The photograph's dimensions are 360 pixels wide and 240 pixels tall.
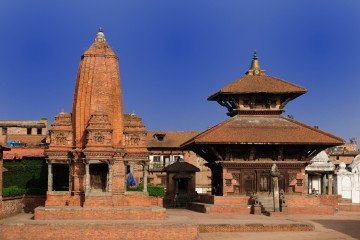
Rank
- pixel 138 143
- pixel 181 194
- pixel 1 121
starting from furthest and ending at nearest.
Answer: pixel 1 121, pixel 181 194, pixel 138 143

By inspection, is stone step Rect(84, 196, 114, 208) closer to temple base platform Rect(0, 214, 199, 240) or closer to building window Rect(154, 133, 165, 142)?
temple base platform Rect(0, 214, 199, 240)

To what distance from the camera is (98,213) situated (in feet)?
88.0

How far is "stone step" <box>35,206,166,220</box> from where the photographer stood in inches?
1049

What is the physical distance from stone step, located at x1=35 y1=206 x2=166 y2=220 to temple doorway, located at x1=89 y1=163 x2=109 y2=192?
10.5 ft

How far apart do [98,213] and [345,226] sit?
13251mm

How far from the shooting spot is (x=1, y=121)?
76.0 m

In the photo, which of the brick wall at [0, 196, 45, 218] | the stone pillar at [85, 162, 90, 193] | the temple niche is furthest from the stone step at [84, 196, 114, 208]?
the temple niche

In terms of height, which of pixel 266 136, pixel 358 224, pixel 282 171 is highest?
pixel 266 136

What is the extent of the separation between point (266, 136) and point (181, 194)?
1101 centimetres

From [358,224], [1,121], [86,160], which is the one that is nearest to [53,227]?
[86,160]

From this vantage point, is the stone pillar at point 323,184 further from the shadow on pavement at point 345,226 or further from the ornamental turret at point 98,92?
the ornamental turret at point 98,92

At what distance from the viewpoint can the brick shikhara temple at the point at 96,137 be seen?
28.4m

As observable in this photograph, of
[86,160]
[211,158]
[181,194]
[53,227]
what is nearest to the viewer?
[53,227]

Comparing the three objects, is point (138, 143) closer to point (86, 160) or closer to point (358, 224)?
point (86, 160)
